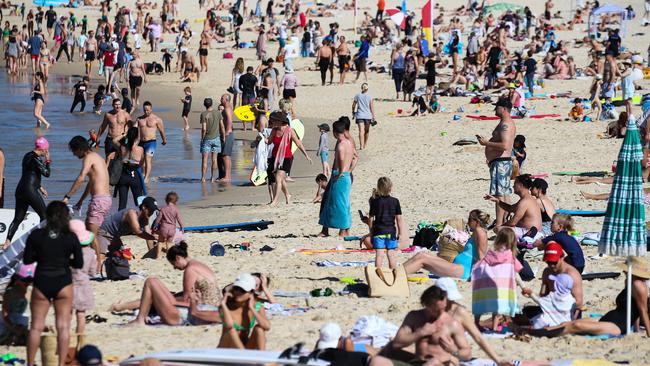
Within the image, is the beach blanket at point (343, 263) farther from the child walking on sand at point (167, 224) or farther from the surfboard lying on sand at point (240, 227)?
the surfboard lying on sand at point (240, 227)

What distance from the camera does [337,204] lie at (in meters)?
13.0

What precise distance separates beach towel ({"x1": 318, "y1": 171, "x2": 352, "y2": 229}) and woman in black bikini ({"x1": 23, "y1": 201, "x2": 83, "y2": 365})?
212 inches

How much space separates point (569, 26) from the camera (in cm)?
4112

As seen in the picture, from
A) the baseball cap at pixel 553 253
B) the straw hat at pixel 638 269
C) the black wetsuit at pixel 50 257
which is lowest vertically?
the straw hat at pixel 638 269

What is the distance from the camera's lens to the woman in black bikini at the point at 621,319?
8.88 meters

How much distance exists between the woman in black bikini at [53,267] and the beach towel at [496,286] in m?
3.10

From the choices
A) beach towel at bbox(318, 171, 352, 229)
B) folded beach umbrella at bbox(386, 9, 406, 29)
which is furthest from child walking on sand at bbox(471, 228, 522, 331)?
folded beach umbrella at bbox(386, 9, 406, 29)

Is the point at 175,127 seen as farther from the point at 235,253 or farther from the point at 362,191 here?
the point at 235,253

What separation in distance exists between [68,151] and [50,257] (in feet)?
47.6

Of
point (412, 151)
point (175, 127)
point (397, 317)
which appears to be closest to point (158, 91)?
point (175, 127)

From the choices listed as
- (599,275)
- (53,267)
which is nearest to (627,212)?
(599,275)

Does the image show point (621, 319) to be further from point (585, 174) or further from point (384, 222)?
point (585, 174)

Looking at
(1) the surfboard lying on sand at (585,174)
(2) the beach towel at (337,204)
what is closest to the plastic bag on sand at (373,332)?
(2) the beach towel at (337,204)

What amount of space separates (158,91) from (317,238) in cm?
1977
